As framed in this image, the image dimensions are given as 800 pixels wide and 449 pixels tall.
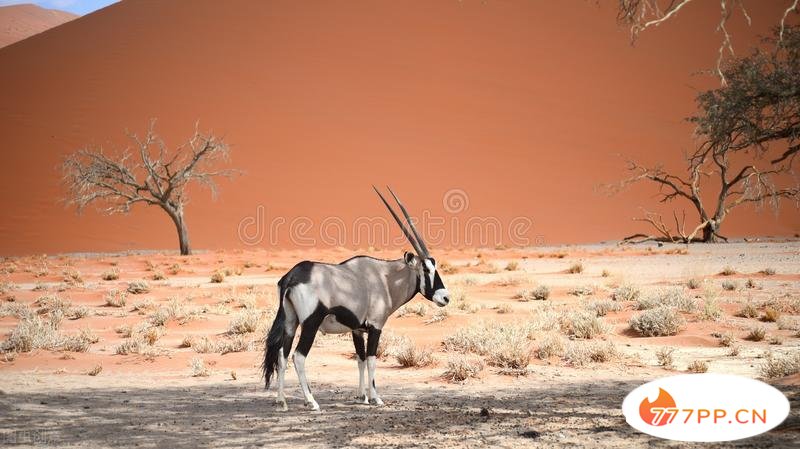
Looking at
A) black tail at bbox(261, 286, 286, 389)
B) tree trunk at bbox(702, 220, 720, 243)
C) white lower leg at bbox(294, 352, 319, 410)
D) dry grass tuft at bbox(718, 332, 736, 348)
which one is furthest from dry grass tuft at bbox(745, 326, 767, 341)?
tree trunk at bbox(702, 220, 720, 243)

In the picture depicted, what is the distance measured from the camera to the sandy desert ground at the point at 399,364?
19.0 feet

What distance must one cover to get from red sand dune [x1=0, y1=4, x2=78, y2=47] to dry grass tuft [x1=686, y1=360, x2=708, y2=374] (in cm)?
13083

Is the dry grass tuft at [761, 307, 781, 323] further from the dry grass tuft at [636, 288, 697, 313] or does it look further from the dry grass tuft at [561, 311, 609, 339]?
the dry grass tuft at [561, 311, 609, 339]

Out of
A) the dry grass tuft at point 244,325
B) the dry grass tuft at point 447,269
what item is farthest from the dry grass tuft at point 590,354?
the dry grass tuft at point 447,269

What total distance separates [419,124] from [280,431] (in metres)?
45.5

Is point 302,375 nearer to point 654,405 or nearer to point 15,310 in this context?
point 654,405

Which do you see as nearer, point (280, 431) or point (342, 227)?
point (280, 431)

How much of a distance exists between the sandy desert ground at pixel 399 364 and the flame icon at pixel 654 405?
0.23 metres

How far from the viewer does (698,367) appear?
8.56 m

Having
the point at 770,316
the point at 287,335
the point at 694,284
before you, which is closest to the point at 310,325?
the point at 287,335

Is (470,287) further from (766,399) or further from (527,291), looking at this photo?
(766,399)

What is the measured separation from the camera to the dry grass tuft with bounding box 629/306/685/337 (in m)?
11.3

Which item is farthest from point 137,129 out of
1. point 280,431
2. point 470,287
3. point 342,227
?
point 280,431

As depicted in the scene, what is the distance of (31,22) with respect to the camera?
472 feet
